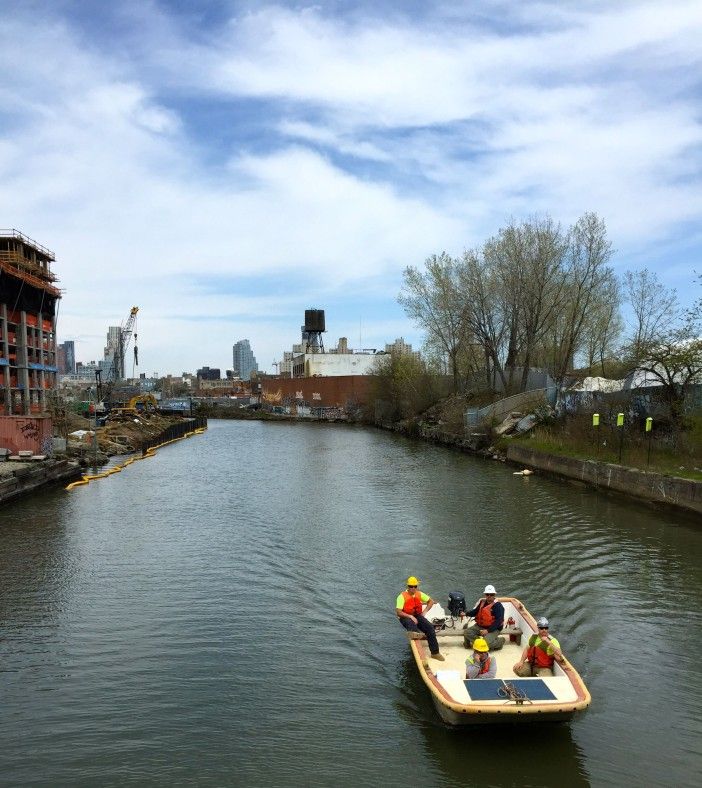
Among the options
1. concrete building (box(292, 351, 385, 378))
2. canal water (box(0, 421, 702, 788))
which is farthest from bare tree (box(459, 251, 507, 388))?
concrete building (box(292, 351, 385, 378))

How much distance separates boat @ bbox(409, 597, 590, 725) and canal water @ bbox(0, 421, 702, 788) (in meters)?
0.65

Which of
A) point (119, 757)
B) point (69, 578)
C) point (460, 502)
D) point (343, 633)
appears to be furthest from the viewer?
point (460, 502)

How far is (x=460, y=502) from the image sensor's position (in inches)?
1168

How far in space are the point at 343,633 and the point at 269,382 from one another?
109981 mm

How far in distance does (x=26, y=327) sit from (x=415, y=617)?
2740 inches

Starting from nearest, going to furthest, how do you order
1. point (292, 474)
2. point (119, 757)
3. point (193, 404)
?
point (119, 757)
point (292, 474)
point (193, 404)

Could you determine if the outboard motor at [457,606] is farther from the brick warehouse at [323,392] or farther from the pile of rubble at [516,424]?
the brick warehouse at [323,392]

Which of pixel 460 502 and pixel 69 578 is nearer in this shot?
pixel 69 578

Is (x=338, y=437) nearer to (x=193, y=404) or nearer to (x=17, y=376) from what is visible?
(x=17, y=376)

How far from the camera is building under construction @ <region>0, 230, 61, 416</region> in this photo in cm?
6297

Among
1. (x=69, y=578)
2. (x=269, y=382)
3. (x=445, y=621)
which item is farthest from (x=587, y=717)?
(x=269, y=382)

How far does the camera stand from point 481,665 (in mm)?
10438

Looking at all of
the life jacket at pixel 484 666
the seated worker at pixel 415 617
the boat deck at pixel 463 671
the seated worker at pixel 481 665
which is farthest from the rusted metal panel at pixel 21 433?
the life jacket at pixel 484 666

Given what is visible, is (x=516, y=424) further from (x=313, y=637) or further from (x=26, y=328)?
(x=26, y=328)
